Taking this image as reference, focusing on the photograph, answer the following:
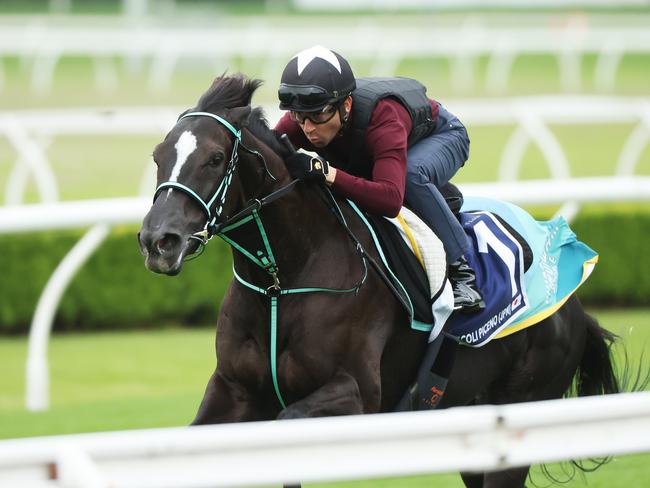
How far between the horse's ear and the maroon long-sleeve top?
323 millimetres

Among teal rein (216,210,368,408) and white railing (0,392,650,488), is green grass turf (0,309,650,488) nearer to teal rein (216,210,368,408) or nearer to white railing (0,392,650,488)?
teal rein (216,210,368,408)

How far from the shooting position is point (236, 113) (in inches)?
136

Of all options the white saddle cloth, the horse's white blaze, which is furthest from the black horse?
the white saddle cloth

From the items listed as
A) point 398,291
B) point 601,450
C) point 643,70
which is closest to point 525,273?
point 398,291

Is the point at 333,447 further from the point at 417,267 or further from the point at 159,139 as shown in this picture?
the point at 159,139

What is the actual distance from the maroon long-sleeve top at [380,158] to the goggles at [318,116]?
152 mm

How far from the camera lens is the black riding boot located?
3.92 m

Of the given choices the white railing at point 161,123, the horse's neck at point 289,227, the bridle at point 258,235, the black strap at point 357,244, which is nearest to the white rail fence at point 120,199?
the white railing at point 161,123

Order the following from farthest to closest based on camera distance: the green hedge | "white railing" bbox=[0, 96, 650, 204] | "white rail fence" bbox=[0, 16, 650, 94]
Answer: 1. "white rail fence" bbox=[0, 16, 650, 94]
2. "white railing" bbox=[0, 96, 650, 204]
3. the green hedge

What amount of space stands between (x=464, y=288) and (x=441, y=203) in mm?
297

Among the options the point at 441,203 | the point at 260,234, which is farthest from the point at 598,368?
the point at 260,234

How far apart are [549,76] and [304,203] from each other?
19.5 metres

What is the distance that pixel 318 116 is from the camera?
362cm

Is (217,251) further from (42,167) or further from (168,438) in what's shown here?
(168,438)
